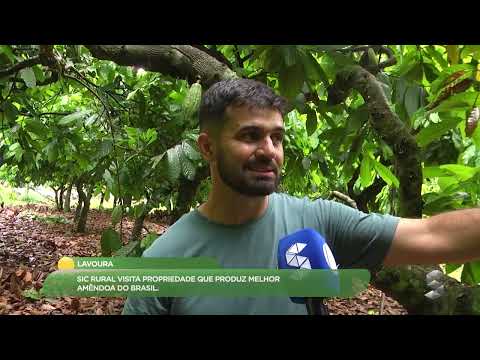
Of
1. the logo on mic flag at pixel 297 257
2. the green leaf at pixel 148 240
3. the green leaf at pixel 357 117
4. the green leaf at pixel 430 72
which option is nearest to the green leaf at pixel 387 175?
the green leaf at pixel 357 117

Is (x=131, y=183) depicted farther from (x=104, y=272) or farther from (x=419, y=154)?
(x=419, y=154)

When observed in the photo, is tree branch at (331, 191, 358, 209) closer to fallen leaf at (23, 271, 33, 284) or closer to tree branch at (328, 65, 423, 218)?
tree branch at (328, 65, 423, 218)

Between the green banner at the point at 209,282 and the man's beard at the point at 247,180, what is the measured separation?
0.53 feet

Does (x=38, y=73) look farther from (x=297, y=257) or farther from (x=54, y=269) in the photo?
(x=297, y=257)

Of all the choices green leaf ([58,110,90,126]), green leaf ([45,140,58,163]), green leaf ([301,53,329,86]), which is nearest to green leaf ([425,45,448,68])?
green leaf ([301,53,329,86])

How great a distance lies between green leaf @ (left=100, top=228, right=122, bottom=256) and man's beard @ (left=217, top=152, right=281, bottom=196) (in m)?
0.32

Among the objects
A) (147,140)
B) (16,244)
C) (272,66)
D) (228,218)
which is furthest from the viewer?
(16,244)

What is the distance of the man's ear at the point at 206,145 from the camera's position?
0.96 m

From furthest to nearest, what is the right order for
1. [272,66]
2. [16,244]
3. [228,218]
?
[16,244] → [272,66] → [228,218]

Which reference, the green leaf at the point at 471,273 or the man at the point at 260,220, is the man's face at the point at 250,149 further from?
the green leaf at the point at 471,273
